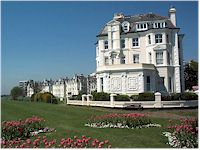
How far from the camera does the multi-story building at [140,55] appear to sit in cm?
3200

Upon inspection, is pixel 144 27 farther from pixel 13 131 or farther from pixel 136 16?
pixel 13 131

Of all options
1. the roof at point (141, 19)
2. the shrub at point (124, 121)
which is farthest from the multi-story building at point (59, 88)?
the shrub at point (124, 121)

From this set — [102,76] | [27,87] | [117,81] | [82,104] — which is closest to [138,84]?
[117,81]

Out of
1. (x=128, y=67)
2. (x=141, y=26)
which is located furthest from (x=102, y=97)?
(x=141, y=26)

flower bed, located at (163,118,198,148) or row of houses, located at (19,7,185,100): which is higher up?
row of houses, located at (19,7,185,100)

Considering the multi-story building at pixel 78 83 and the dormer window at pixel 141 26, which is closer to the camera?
the dormer window at pixel 141 26

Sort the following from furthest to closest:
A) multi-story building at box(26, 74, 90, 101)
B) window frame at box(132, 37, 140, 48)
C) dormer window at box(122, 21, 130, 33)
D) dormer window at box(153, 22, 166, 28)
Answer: multi-story building at box(26, 74, 90, 101), dormer window at box(122, 21, 130, 33), window frame at box(132, 37, 140, 48), dormer window at box(153, 22, 166, 28)

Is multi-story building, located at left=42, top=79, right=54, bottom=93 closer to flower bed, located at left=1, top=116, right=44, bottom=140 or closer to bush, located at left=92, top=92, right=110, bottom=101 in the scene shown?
bush, located at left=92, top=92, right=110, bottom=101

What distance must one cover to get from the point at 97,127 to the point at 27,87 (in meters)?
95.8

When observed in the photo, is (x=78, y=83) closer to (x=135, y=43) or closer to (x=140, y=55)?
(x=135, y=43)

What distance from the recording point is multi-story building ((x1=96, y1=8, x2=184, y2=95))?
105ft

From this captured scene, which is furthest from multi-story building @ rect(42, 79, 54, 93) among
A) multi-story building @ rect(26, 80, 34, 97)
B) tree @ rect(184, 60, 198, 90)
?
tree @ rect(184, 60, 198, 90)

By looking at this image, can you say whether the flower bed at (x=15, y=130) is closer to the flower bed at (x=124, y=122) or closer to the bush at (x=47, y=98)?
the flower bed at (x=124, y=122)

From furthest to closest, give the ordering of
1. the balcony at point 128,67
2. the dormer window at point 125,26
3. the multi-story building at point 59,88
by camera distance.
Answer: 1. the multi-story building at point 59,88
2. the dormer window at point 125,26
3. the balcony at point 128,67
